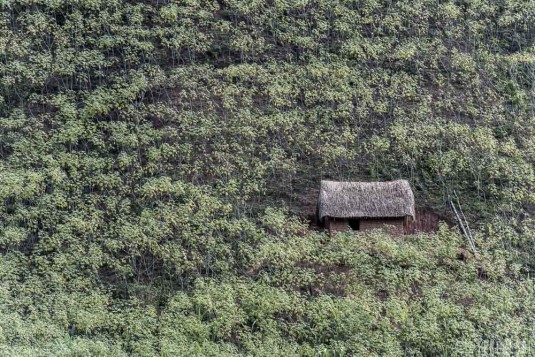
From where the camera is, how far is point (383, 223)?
10977 millimetres

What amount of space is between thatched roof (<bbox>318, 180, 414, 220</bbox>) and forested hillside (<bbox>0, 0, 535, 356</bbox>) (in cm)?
43

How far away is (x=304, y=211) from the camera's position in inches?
445

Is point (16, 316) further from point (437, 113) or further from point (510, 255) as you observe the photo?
point (437, 113)

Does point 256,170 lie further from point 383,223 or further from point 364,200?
point 383,223

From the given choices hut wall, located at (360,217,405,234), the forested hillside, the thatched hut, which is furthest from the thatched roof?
the forested hillside

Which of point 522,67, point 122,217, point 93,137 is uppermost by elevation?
point 522,67

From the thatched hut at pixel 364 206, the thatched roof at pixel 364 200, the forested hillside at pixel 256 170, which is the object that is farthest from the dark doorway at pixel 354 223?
the forested hillside at pixel 256 170

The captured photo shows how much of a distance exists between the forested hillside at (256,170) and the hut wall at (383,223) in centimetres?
34

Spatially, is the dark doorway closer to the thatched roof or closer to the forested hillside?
the thatched roof

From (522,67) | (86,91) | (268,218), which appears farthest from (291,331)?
(522,67)

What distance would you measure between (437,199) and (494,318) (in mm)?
2574

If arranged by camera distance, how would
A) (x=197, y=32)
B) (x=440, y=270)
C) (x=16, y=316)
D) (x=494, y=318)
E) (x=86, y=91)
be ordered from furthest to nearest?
(x=197, y=32) → (x=86, y=91) → (x=440, y=270) → (x=494, y=318) → (x=16, y=316)

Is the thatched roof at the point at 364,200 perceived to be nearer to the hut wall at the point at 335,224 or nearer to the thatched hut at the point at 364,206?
the thatched hut at the point at 364,206

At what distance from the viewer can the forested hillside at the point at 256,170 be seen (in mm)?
9438
